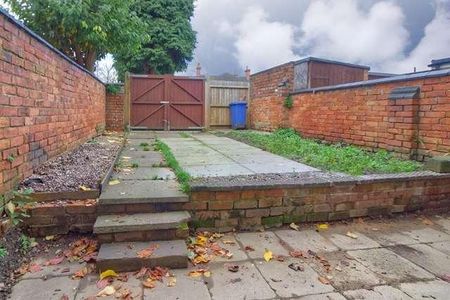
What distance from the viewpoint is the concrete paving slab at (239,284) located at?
1.74 m

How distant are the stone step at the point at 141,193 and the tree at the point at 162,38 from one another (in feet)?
47.7

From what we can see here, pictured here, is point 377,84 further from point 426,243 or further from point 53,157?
point 53,157

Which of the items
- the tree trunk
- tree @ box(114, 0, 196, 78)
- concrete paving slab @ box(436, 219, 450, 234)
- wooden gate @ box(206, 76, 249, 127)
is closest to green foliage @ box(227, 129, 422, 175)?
concrete paving slab @ box(436, 219, 450, 234)

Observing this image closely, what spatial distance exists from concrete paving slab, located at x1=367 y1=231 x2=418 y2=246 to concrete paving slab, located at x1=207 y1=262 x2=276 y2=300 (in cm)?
119

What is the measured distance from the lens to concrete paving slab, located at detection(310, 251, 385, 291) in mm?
1869

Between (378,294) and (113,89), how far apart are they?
31.4 ft

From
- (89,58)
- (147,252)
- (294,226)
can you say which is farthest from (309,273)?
A: (89,58)

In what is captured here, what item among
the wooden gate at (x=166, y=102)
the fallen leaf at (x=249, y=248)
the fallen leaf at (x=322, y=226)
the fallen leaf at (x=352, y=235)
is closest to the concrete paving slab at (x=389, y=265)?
Answer: the fallen leaf at (x=352, y=235)

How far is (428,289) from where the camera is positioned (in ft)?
5.97

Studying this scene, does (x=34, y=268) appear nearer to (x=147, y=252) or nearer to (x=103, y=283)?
(x=103, y=283)

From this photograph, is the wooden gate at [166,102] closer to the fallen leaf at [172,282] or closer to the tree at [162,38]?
the tree at [162,38]

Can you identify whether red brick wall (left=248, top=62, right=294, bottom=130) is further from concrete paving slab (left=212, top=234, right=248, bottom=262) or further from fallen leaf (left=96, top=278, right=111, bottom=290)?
fallen leaf (left=96, top=278, right=111, bottom=290)

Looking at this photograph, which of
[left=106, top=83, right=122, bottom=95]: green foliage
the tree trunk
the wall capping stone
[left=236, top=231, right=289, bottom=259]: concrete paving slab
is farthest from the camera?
[left=106, top=83, right=122, bottom=95]: green foliage

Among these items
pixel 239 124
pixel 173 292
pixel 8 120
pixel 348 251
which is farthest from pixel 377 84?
pixel 239 124
